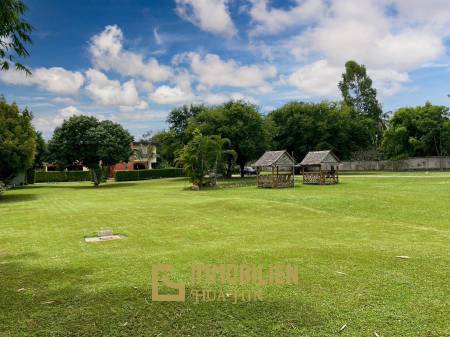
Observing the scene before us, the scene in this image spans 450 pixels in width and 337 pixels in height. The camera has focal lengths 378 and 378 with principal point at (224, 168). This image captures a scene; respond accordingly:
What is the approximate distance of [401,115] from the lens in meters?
56.7

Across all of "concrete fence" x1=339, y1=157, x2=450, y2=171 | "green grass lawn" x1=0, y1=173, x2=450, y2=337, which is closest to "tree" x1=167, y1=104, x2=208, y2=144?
"concrete fence" x1=339, y1=157, x2=450, y2=171

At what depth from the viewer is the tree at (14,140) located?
25.0 metres

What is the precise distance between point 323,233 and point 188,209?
810 centimetres

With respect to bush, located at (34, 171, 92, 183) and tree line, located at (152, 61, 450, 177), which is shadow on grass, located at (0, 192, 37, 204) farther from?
bush, located at (34, 171, 92, 183)

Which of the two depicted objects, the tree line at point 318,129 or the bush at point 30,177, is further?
the bush at point 30,177

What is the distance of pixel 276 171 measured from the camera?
33844mm

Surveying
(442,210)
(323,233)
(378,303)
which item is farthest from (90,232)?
(442,210)

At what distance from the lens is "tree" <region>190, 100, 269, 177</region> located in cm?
4316

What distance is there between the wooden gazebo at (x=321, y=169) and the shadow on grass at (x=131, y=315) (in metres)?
29.5

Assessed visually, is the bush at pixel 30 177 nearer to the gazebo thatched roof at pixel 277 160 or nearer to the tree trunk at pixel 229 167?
the tree trunk at pixel 229 167

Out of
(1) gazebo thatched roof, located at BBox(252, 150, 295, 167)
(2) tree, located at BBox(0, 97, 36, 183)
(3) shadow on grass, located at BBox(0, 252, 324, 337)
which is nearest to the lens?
(3) shadow on grass, located at BBox(0, 252, 324, 337)

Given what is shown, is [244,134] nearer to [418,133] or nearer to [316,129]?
[316,129]

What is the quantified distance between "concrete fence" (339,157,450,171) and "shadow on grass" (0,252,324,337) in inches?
2128

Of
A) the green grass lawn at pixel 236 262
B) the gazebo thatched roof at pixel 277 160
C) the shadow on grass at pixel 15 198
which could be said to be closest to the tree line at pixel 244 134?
the shadow on grass at pixel 15 198
